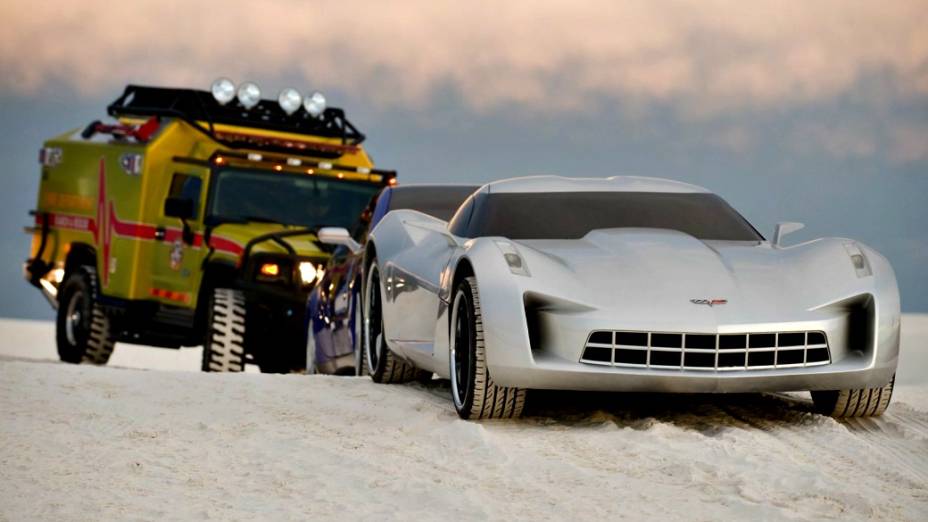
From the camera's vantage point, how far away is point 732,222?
995 centimetres

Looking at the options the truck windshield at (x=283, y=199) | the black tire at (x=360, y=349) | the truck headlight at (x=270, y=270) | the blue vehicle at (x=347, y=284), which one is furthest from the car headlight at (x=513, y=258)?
the truck windshield at (x=283, y=199)

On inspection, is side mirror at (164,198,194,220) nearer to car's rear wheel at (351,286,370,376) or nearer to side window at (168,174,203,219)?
side window at (168,174,203,219)

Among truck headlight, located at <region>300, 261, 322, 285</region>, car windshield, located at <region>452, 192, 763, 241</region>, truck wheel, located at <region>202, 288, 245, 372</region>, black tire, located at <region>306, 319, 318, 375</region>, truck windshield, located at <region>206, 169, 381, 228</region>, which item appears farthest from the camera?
truck windshield, located at <region>206, 169, 381, 228</region>

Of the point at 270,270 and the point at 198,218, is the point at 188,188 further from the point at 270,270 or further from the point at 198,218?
the point at 270,270

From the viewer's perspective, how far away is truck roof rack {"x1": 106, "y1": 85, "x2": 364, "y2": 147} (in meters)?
20.4

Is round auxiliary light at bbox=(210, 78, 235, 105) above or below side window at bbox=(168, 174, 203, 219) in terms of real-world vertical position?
above

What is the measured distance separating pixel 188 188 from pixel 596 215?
9870 millimetres

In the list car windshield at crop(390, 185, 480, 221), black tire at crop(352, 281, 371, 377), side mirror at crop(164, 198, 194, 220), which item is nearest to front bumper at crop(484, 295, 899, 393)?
black tire at crop(352, 281, 371, 377)

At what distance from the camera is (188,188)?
1884 cm

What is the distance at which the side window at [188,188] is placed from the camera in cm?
1845

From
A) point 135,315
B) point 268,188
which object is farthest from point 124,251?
point 268,188

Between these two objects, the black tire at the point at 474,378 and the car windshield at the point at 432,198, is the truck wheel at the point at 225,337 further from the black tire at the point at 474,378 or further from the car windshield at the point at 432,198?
the black tire at the point at 474,378

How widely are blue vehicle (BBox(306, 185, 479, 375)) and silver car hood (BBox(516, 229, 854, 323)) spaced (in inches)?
152

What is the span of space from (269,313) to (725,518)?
11776mm
